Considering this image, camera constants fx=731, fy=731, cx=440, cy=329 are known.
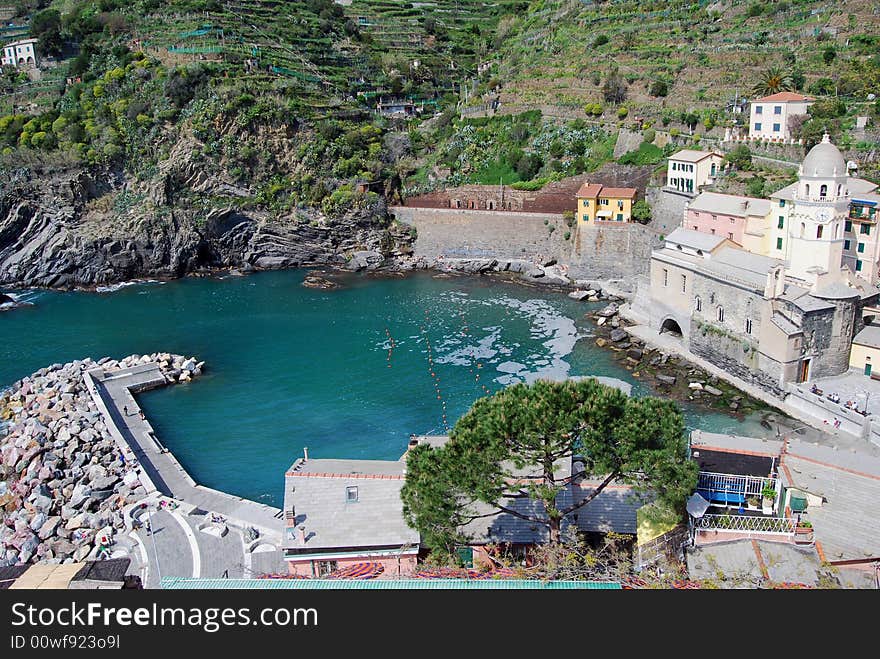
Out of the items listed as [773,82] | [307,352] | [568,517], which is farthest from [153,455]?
[773,82]

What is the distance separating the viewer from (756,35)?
55.2 metres

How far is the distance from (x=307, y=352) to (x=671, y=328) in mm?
18382

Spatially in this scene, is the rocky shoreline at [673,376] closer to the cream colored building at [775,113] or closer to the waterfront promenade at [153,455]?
the cream colored building at [775,113]

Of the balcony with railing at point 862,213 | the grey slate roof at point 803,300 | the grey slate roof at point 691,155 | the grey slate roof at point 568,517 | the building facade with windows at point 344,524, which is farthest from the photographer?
the grey slate roof at point 691,155

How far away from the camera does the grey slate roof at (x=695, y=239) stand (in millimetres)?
34844

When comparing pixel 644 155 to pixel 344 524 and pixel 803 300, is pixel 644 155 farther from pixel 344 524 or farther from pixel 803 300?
pixel 344 524

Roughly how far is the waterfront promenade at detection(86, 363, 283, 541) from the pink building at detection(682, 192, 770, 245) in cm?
2543

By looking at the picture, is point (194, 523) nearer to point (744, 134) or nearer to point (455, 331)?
point (455, 331)

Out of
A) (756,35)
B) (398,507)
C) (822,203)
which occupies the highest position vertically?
(756,35)

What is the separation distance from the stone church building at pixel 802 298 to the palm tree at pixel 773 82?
58.3 feet

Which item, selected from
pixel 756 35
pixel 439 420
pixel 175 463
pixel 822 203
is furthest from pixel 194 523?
pixel 756 35

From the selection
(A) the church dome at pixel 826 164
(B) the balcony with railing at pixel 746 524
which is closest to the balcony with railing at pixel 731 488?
(B) the balcony with railing at pixel 746 524

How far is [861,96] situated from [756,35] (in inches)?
565

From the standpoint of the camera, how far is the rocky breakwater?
20.6 metres
